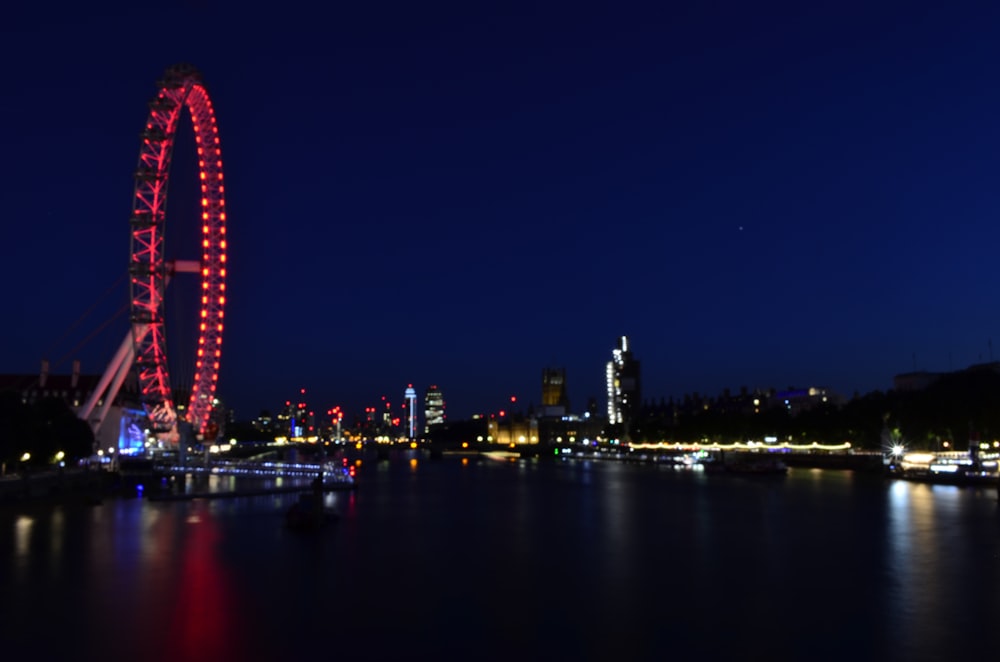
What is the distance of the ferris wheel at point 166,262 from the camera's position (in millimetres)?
56906

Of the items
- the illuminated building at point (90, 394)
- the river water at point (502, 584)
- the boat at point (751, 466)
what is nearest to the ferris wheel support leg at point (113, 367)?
the illuminated building at point (90, 394)

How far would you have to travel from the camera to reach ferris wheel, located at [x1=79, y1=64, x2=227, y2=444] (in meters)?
56.9

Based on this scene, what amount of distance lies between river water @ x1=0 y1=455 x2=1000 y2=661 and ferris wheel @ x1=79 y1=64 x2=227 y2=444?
69.9 feet

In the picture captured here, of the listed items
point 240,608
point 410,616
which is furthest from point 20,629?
point 410,616

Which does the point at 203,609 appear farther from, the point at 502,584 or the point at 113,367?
the point at 113,367

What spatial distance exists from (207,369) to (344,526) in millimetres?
31302

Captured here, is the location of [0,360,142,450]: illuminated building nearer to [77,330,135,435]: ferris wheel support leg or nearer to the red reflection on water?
[77,330,135,435]: ferris wheel support leg

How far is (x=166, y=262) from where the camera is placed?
201ft

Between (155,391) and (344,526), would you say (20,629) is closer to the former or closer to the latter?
(344,526)

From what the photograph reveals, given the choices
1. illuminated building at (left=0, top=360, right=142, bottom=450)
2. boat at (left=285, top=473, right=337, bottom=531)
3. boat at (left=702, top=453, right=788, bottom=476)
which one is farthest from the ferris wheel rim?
boat at (left=702, top=453, right=788, bottom=476)

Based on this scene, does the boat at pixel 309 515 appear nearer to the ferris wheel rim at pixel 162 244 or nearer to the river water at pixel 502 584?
the river water at pixel 502 584

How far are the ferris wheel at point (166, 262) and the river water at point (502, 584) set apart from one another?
21.3 metres

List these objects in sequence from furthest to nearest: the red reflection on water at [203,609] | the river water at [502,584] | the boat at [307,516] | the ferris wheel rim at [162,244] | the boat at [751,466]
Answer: the boat at [751,466] → the ferris wheel rim at [162,244] → the boat at [307,516] → the river water at [502,584] → the red reflection on water at [203,609]

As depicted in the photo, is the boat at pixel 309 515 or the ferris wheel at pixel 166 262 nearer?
the boat at pixel 309 515
